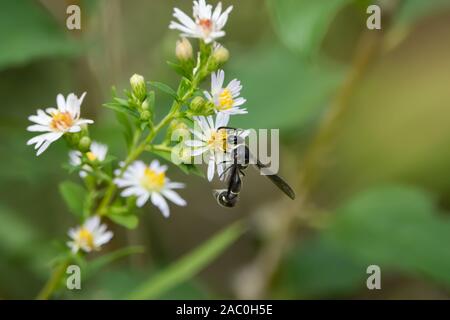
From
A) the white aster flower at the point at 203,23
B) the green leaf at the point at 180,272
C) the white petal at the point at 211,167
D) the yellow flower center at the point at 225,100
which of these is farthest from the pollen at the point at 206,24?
the green leaf at the point at 180,272

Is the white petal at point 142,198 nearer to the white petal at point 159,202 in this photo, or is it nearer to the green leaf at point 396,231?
Answer: the white petal at point 159,202

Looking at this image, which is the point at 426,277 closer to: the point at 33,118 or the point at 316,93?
the point at 316,93

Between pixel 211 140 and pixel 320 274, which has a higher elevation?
pixel 320 274

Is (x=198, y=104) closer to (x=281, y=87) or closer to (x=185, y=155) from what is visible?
(x=185, y=155)

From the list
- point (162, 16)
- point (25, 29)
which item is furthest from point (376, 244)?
point (162, 16)

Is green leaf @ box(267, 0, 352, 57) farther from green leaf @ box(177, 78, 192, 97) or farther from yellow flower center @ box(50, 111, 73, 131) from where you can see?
yellow flower center @ box(50, 111, 73, 131)

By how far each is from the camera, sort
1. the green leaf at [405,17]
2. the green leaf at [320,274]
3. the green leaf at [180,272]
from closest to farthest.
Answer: the green leaf at [180,272] < the green leaf at [405,17] < the green leaf at [320,274]

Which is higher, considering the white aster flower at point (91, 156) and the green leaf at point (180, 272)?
the white aster flower at point (91, 156)

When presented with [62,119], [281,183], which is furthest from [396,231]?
[62,119]
